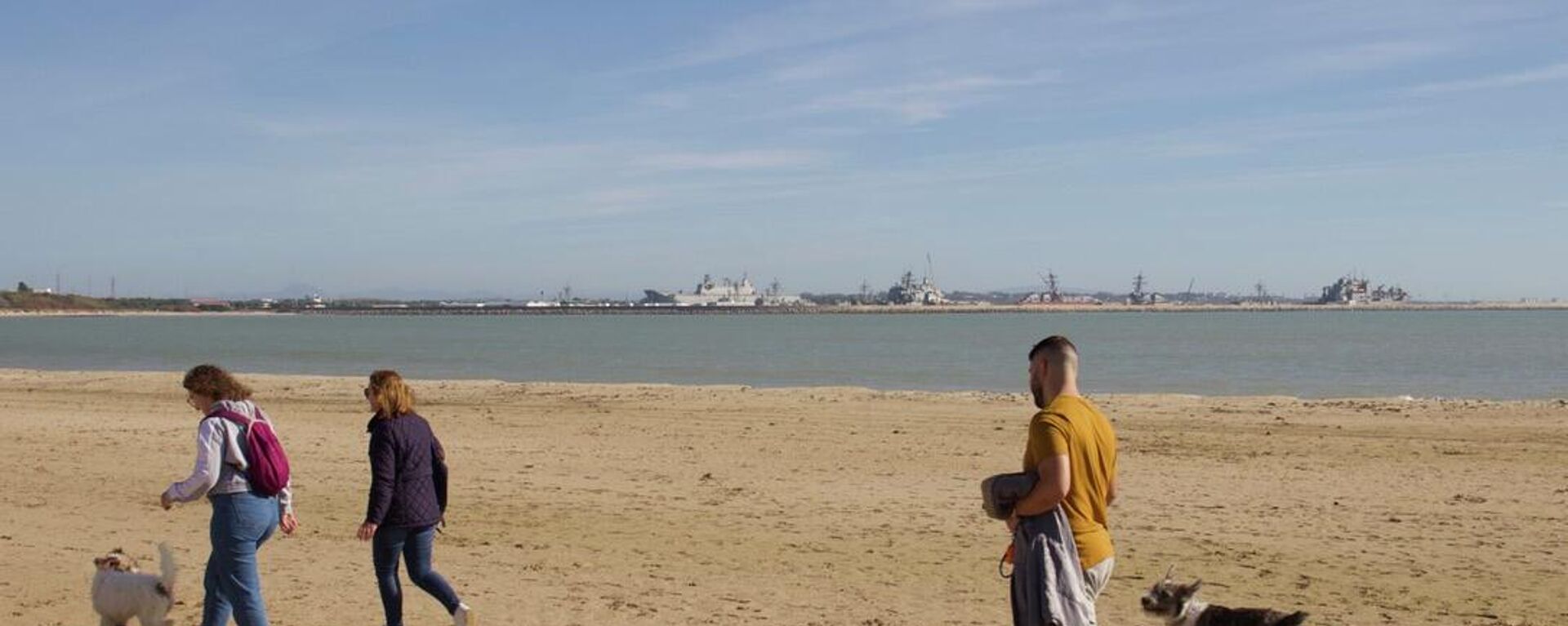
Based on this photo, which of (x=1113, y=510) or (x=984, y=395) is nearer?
(x=1113, y=510)

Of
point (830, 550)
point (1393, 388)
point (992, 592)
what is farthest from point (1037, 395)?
point (1393, 388)

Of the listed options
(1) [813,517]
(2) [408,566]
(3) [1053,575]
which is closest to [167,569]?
(2) [408,566]

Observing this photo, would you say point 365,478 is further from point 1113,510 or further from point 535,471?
point 1113,510

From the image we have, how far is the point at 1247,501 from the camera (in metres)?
11.9

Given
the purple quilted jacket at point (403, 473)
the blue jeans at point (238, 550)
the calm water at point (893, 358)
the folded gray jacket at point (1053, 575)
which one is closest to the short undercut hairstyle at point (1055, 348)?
the folded gray jacket at point (1053, 575)

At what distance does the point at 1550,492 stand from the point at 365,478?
11.0 metres

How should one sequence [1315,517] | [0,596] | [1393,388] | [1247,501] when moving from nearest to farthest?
[0,596] → [1315,517] → [1247,501] → [1393,388]

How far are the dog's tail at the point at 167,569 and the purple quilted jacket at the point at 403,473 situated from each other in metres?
0.86

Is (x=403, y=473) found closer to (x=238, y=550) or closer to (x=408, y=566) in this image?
(x=408, y=566)

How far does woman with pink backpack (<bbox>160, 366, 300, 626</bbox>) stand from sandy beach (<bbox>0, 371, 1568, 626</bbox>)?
1548mm

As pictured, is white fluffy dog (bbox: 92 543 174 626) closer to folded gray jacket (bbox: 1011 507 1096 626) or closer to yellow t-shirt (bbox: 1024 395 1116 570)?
folded gray jacket (bbox: 1011 507 1096 626)

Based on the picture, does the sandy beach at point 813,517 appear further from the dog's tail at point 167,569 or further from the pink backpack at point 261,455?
the pink backpack at point 261,455

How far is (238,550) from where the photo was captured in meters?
5.85

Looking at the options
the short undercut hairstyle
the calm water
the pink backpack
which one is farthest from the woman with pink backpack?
the calm water
